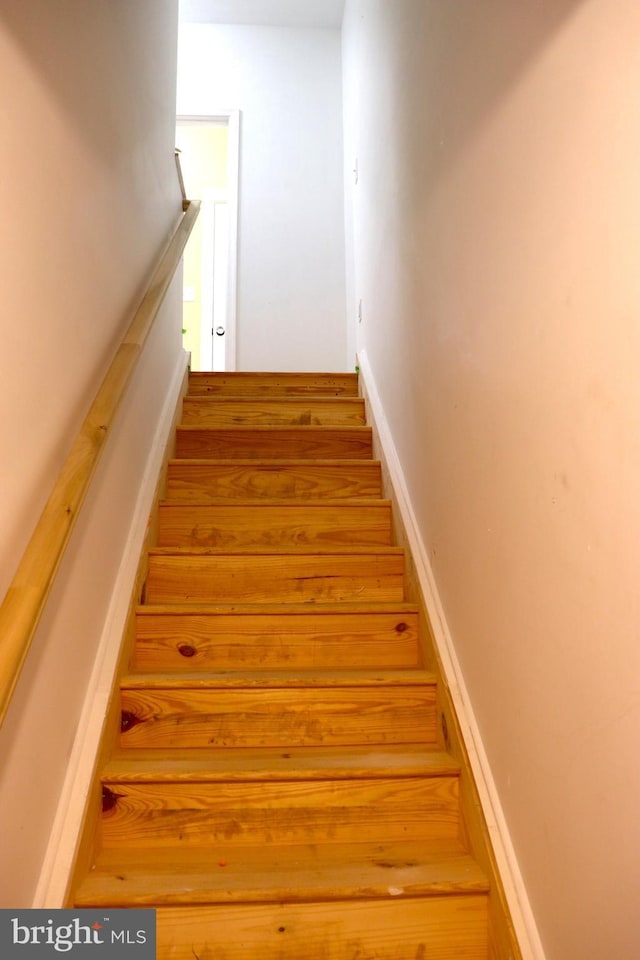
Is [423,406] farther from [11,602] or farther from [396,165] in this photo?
[11,602]

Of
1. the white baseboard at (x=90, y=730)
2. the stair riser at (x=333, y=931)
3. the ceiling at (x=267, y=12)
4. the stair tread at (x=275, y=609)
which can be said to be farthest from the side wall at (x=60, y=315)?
the ceiling at (x=267, y=12)

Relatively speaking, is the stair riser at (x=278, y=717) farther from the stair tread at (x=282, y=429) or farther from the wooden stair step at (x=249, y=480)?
the stair tread at (x=282, y=429)

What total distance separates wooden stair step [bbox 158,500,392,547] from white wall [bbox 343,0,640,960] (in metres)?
0.47

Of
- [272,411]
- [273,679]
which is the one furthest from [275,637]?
[272,411]

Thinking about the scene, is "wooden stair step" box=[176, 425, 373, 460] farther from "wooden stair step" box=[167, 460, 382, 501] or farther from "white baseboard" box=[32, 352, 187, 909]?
"white baseboard" box=[32, 352, 187, 909]

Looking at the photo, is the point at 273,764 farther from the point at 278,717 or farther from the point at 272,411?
the point at 272,411

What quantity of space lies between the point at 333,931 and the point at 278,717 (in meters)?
0.46

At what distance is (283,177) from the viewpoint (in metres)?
4.27

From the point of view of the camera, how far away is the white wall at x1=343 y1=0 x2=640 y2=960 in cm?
82

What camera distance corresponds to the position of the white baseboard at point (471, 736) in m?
1.08

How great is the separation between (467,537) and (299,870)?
0.76m

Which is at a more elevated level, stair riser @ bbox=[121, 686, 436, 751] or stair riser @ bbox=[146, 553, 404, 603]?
stair riser @ bbox=[146, 553, 404, 603]

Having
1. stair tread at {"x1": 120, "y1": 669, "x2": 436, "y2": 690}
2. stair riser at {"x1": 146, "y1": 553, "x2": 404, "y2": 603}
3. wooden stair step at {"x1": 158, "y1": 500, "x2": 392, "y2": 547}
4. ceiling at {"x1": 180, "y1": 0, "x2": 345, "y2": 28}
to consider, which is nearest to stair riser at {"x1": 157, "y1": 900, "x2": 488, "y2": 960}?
stair tread at {"x1": 120, "y1": 669, "x2": 436, "y2": 690}

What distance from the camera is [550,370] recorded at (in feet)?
3.33
